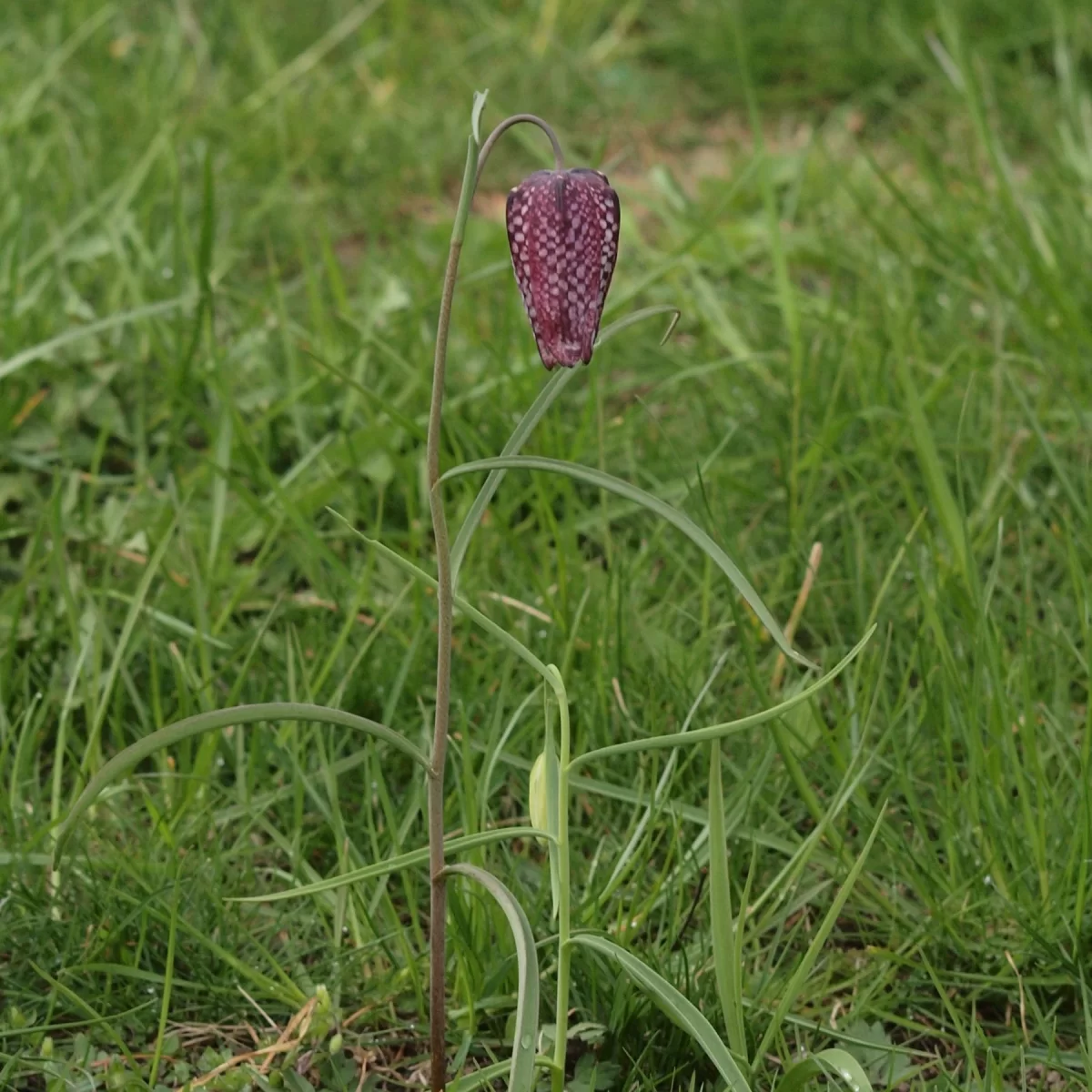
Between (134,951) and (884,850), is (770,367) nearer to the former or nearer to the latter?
(884,850)

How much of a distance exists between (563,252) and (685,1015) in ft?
1.70

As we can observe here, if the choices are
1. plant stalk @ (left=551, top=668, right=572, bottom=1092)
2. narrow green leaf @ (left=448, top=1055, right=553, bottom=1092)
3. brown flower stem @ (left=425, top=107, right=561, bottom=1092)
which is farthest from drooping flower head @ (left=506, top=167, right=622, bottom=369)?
narrow green leaf @ (left=448, top=1055, right=553, bottom=1092)

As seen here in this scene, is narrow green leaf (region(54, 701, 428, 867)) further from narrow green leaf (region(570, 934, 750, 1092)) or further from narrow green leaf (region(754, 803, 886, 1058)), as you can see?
narrow green leaf (region(754, 803, 886, 1058))

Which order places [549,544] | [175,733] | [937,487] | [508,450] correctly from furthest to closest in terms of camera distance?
[549,544] < [937,487] < [508,450] < [175,733]

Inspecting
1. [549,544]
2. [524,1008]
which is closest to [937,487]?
[549,544]

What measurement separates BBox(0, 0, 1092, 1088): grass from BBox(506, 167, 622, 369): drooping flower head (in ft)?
1.46

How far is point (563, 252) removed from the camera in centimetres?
105

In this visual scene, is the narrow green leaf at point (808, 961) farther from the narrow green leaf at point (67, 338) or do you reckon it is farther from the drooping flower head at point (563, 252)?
the narrow green leaf at point (67, 338)

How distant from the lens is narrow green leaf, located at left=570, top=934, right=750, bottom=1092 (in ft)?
3.53

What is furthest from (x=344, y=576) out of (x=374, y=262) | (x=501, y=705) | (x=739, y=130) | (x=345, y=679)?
(x=739, y=130)

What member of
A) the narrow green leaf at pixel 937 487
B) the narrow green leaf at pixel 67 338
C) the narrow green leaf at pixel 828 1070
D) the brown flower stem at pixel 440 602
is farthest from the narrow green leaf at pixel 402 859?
the narrow green leaf at pixel 67 338

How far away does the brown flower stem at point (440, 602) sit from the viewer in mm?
1021

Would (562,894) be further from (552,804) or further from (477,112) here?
(477,112)

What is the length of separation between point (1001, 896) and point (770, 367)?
3.50 feet
